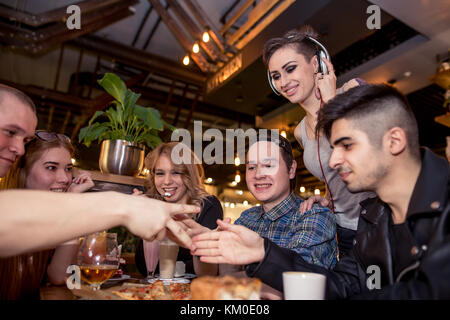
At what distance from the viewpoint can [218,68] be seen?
480 cm

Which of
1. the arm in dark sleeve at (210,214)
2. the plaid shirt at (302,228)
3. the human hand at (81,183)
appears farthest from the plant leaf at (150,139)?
the plaid shirt at (302,228)

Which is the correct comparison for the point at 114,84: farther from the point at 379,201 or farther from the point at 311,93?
the point at 379,201

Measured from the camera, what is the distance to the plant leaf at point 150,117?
2076 millimetres

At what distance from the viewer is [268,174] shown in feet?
5.87

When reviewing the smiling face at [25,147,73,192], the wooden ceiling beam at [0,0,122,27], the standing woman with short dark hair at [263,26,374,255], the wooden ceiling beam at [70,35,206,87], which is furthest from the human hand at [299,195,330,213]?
the wooden ceiling beam at [70,35,206,87]

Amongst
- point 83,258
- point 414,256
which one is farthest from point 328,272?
point 83,258

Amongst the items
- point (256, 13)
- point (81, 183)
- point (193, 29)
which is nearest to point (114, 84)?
point (81, 183)

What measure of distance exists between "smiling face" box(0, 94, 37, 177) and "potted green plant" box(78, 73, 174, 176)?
A: 23.0 inches

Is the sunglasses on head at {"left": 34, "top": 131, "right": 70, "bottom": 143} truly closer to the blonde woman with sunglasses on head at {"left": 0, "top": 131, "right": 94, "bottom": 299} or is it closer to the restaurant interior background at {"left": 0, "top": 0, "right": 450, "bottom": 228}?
the blonde woman with sunglasses on head at {"left": 0, "top": 131, "right": 94, "bottom": 299}

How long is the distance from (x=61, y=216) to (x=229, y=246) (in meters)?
0.49

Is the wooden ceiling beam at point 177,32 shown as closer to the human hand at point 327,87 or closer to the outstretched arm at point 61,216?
the human hand at point 327,87

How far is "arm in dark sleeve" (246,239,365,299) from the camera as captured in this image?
1.02 metres

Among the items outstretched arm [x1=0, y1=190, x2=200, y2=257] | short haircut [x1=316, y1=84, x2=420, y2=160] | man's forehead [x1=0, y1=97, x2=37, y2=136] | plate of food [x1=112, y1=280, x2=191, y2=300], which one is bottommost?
plate of food [x1=112, y1=280, x2=191, y2=300]

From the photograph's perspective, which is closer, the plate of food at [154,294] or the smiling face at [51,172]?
the plate of food at [154,294]
